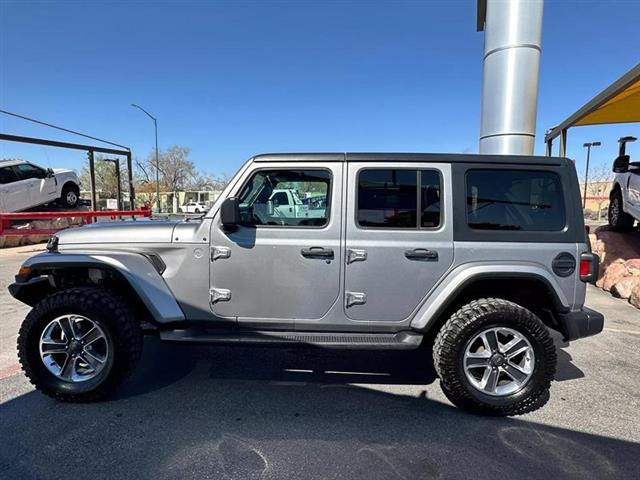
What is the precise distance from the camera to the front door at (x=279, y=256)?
3.09 m

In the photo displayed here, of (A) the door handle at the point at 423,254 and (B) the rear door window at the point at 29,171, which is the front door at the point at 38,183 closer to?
(B) the rear door window at the point at 29,171

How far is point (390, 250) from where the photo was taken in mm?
3061

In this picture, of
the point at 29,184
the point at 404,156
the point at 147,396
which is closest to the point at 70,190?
the point at 29,184

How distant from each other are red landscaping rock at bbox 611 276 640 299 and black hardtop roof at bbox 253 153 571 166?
4825 mm

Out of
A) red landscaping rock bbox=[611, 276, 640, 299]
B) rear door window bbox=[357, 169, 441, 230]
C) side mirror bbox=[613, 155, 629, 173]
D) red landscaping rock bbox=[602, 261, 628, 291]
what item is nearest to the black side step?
rear door window bbox=[357, 169, 441, 230]

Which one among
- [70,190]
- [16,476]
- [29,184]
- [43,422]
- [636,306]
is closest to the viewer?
[16,476]

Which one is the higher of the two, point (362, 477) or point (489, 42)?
point (489, 42)

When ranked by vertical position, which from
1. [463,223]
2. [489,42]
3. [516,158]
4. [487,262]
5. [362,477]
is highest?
[489,42]

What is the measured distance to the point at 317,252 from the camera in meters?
3.07

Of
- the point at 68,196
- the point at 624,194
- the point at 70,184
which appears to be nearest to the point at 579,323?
the point at 624,194

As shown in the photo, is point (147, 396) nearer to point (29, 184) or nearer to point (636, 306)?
point (636, 306)

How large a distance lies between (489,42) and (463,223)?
5.05 m

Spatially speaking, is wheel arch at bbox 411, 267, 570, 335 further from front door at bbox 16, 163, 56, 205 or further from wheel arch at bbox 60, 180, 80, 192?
wheel arch at bbox 60, 180, 80, 192

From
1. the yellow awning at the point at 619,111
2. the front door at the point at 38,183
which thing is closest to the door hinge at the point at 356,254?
the yellow awning at the point at 619,111
